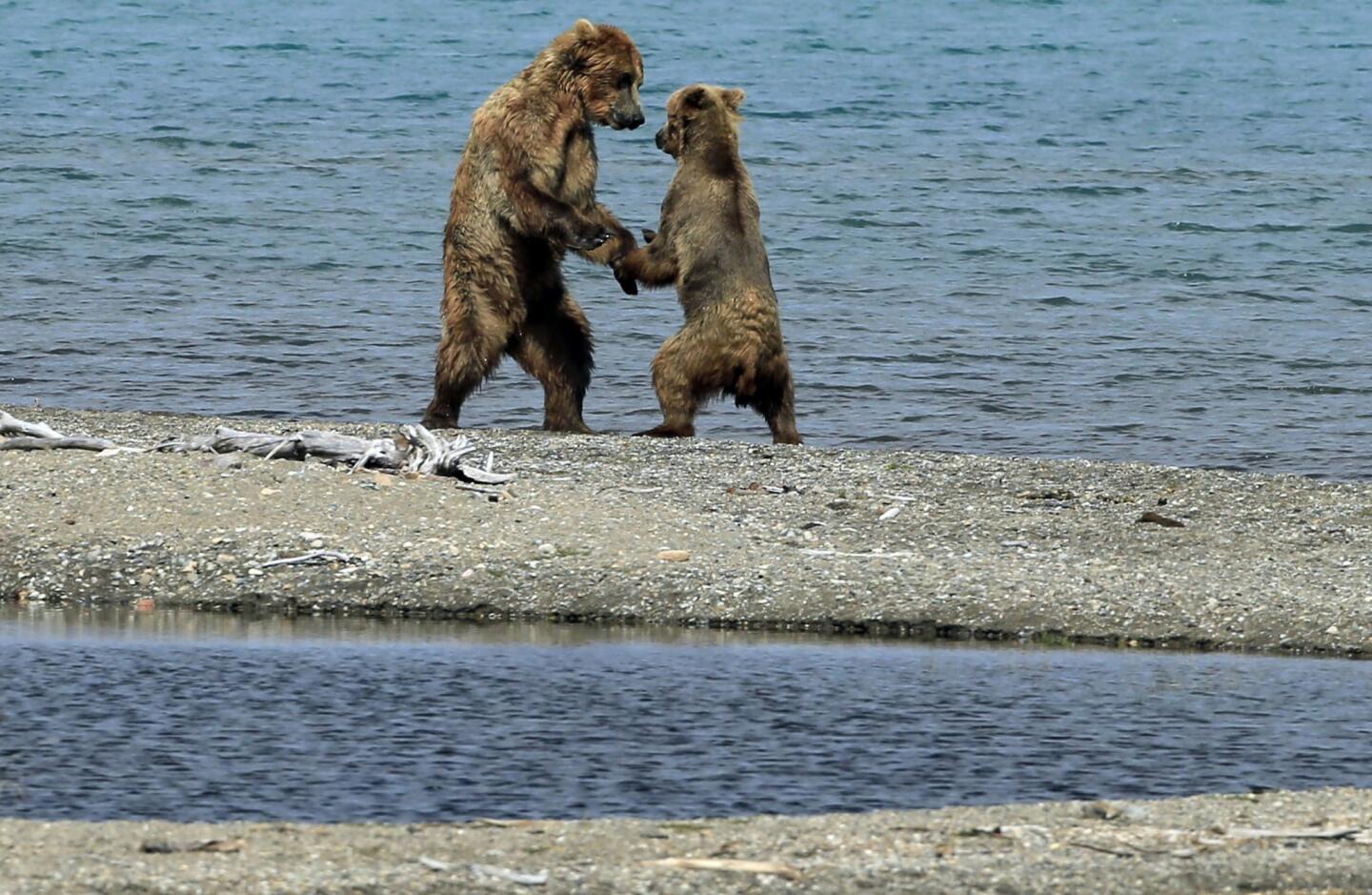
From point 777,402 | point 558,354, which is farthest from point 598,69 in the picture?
point 777,402

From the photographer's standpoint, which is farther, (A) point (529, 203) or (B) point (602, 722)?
(A) point (529, 203)

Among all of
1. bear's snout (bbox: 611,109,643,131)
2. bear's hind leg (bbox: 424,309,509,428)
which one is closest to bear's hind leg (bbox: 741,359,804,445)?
bear's hind leg (bbox: 424,309,509,428)

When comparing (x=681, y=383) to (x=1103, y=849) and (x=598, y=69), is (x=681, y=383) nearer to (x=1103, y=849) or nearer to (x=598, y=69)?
(x=598, y=69)

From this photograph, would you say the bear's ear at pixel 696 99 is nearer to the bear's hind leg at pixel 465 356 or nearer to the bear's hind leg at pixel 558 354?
the bear's hind leg at pixel 558 354

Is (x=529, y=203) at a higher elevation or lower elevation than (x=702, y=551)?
higher

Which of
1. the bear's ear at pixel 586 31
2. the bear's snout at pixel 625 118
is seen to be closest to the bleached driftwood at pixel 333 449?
the bear's snout at pixel 625 118

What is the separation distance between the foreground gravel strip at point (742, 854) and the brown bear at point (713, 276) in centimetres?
566

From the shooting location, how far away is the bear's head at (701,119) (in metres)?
11.2

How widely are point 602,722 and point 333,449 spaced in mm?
3300

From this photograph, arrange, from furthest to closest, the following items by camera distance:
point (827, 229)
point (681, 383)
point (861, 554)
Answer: point (827, 229), point (681, 383), point (861, 554)

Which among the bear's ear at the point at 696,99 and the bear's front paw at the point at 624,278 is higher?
the bear's ear at the point at 696,99

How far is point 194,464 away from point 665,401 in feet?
8.88

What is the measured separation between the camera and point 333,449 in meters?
9.34

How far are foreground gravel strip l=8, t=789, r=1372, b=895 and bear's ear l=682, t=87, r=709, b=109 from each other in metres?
6.18
